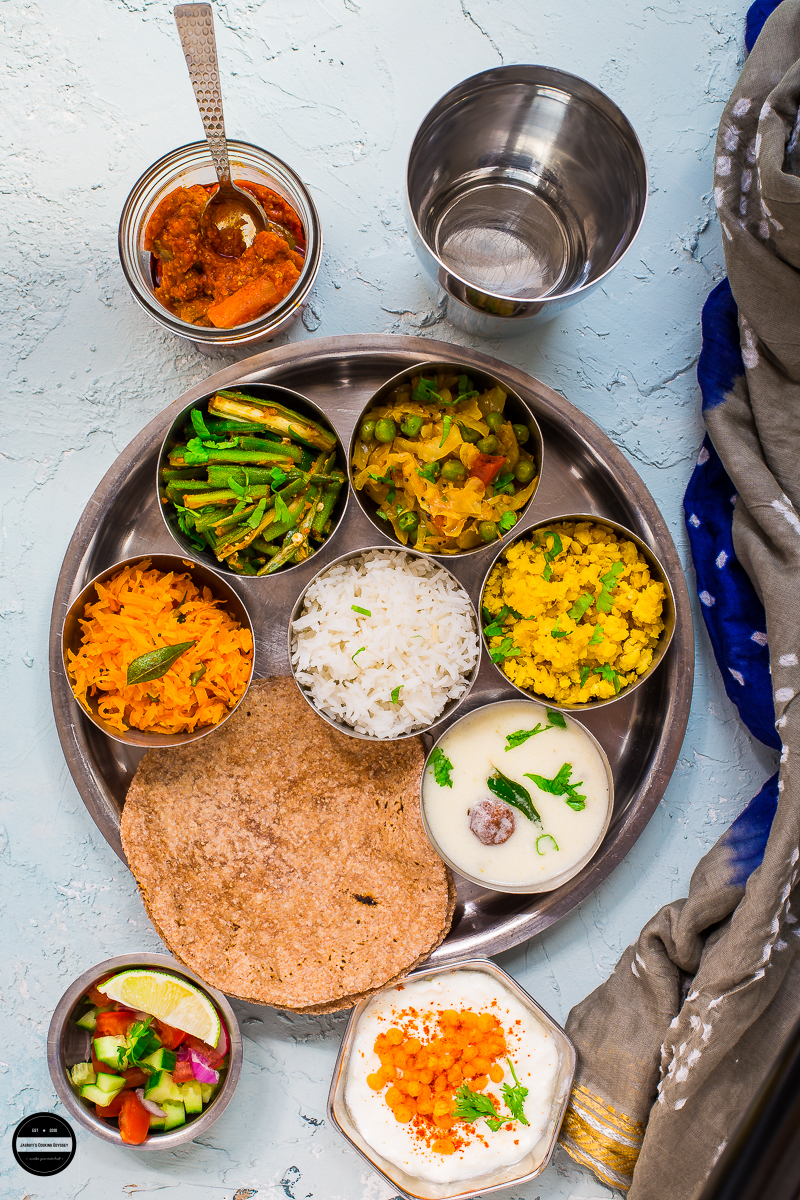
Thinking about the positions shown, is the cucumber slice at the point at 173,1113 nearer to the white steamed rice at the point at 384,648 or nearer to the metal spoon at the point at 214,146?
the white steamed rice at the point at 384,648

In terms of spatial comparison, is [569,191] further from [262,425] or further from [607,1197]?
[607,1197]

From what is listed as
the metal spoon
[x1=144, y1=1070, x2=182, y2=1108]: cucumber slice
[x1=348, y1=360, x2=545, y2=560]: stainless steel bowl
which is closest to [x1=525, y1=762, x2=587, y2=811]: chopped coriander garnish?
[x1=348, y1=360, x2=545, y2=560]: stainless steel bowl

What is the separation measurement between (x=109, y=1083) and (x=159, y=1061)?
16 cm

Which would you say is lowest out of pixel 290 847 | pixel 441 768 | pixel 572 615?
pixel 290 847

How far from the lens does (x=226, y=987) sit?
230 cm

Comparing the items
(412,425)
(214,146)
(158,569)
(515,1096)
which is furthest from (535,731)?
(214,146)

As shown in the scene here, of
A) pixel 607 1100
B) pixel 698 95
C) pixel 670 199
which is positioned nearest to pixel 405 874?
pixel 607 1100

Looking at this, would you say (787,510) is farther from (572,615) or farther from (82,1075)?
(82,1075)

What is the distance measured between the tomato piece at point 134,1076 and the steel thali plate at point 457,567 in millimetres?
627

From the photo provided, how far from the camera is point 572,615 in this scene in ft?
7.11

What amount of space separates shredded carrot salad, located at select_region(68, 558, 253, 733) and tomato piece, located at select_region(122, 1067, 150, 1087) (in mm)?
1052

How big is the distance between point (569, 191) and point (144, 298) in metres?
1.32

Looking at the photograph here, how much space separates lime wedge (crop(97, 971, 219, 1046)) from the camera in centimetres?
229

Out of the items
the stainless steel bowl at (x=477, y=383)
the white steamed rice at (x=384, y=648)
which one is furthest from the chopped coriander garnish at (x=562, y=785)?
the stainless steel bowl at (x=477, y=383)
